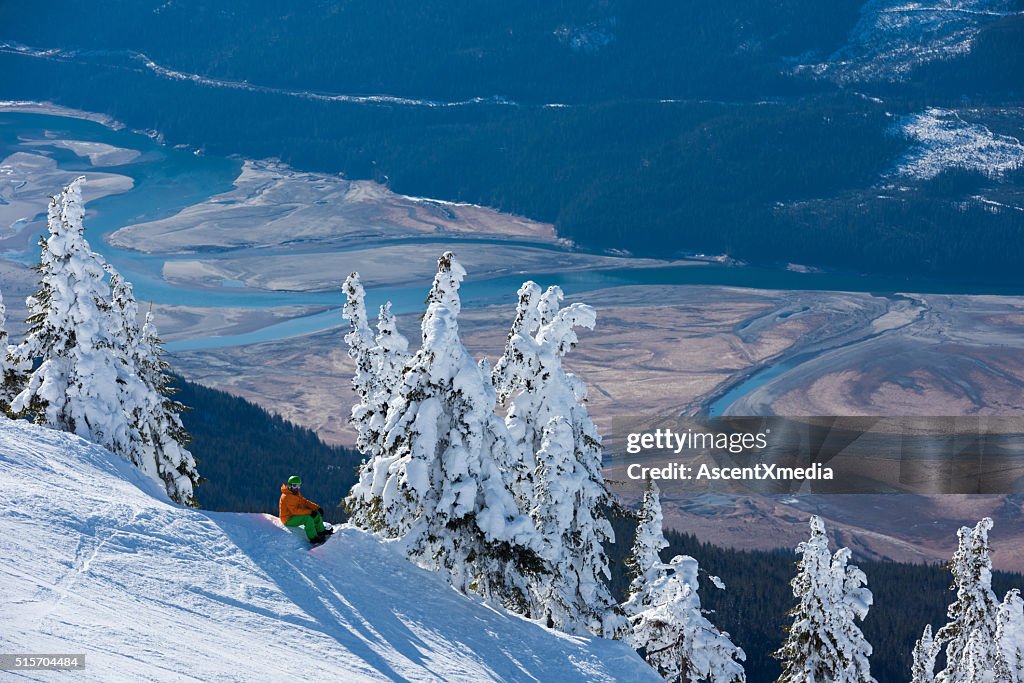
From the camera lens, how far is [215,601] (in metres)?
23.7

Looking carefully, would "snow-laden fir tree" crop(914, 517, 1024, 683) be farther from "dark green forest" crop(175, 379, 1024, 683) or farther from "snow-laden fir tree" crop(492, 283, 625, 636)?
"dark green forest" crop(175, 379, 1024, 683)

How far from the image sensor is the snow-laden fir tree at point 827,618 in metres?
30.3

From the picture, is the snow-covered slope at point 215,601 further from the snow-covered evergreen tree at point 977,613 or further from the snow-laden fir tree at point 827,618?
the snow-covered evergreen tree at point 977,613

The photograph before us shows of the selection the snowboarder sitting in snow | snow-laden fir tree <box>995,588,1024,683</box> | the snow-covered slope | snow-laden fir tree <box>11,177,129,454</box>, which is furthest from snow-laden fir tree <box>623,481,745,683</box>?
snow-laden fir tree <box>11,177,129,454</box>

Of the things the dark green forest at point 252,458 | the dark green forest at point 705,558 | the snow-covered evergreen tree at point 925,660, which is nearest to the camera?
the snow-covered evergreen tree at point 925,660

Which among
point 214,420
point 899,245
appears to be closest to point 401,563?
point 214,420

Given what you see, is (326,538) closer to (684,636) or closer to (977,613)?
(684,636)

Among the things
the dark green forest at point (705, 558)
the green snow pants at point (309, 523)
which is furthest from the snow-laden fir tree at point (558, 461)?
the dark green forest at point (705, 558)

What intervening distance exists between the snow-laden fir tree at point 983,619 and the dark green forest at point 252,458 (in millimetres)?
37259

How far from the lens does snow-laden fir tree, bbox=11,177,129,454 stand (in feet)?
103

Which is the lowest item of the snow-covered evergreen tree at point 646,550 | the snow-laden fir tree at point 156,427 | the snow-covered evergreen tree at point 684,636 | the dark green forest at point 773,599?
the dark green forest at point 773,599

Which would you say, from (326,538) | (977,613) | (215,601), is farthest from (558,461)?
(977,613)

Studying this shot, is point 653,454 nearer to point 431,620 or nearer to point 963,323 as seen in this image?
point 963,323

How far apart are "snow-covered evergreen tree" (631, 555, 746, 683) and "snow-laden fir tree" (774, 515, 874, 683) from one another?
1.54 meters
